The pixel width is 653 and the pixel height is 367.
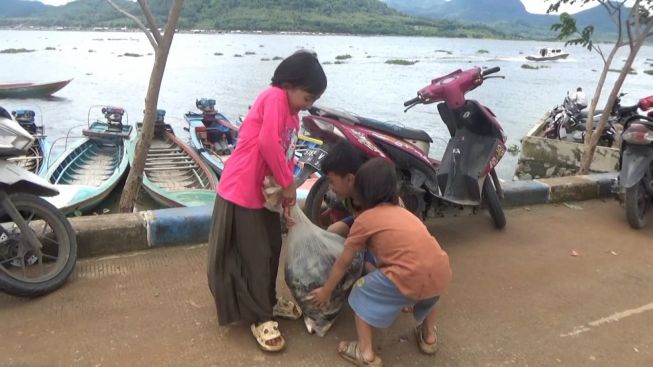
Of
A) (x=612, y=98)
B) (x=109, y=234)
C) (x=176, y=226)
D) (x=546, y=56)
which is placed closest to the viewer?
(x=109, y=234)

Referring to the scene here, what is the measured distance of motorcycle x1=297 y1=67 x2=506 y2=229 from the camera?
3764mm

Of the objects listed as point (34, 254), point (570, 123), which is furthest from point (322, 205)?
point (570, 123)

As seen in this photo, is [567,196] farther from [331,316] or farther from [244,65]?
[244,65]

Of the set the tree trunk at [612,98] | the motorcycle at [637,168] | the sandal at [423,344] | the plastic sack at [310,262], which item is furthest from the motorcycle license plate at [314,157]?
the tree trunk at [612,98]

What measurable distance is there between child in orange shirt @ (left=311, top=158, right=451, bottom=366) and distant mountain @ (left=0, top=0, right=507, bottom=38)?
271ft

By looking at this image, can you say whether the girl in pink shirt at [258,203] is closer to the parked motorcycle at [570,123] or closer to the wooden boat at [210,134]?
the wooden boat at [210,134]

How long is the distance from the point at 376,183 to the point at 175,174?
6601mm

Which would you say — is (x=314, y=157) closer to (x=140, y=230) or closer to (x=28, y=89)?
(x=140, y=230)

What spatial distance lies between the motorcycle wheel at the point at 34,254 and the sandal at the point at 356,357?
1.70 metres

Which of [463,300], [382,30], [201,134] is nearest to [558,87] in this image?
[201,134]

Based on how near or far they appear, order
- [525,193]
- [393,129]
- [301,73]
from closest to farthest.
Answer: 1. [301,73]
2. [393,129]
3. [525,193]

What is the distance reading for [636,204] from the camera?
15.1 feet

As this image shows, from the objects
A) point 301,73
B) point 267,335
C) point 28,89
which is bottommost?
point 28,89

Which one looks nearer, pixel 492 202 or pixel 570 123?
pixel 492 202
